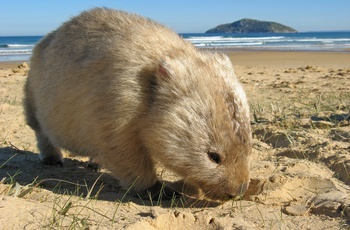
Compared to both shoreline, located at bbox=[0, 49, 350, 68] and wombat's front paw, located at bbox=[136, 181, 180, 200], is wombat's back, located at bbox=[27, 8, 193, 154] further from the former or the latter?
Result: shoreline, located at bbox=[0, 49, 350, 68]

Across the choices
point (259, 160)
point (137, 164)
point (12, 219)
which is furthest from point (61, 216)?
point (259, 160)

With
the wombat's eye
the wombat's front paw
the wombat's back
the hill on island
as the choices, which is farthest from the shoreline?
the hill on island

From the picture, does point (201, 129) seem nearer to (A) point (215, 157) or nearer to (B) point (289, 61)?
(A) point (215, 157)

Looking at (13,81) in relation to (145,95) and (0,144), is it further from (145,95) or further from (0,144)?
(145,95)

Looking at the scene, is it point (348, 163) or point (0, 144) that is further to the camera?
point (0, 144)

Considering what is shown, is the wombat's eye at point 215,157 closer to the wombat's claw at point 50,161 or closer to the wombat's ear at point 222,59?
the wombat's ear at point 222,59

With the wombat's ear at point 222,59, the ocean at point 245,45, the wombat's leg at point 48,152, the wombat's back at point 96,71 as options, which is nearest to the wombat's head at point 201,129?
the wombat's back at point 96,71
